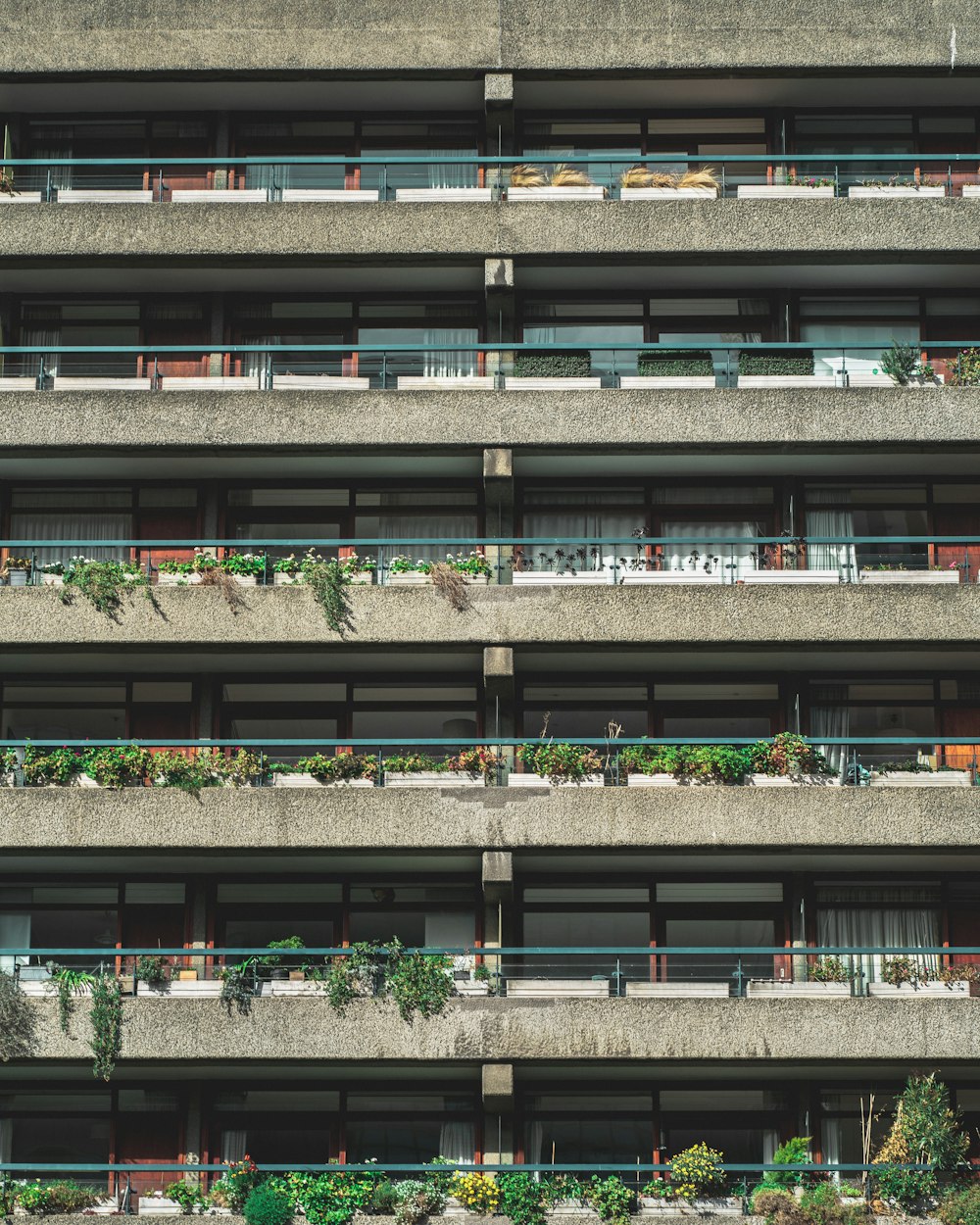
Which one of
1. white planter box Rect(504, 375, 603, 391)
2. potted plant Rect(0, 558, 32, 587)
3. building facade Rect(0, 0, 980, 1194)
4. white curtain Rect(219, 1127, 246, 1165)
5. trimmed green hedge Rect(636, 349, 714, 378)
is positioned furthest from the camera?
trimmed green hedge Rect(636, 349, 714, 378)

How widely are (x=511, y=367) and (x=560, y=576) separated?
13.8ft

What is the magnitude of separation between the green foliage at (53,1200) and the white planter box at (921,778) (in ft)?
49.1

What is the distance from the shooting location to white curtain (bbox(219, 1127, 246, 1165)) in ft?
90.8

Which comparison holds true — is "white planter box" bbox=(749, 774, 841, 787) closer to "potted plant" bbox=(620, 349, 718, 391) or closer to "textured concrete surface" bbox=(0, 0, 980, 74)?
"potted plant" bbox=(620, 349, 718, 391)

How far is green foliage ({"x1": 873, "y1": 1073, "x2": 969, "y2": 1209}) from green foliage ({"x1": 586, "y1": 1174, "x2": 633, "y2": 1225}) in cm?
403

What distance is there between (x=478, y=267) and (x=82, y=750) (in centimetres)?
1166

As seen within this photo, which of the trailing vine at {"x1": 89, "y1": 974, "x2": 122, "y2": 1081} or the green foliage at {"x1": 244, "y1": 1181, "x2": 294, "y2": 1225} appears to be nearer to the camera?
the green foliage at {"x1": 244, "y1": 1181, "x2": 294, "y2": 1225}

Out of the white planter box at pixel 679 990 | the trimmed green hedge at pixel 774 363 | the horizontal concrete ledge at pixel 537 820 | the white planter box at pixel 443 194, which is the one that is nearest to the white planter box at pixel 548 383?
the trimmed green hedge at pixel 774 363

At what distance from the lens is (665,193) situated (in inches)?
1225

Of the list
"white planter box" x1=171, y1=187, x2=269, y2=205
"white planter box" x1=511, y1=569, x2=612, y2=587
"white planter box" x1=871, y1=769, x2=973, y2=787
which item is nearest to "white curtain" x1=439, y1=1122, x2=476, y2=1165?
"white planter box" x1=871, y1=769, x2=973, y2=787

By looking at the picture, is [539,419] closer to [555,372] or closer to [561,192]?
[555,372]

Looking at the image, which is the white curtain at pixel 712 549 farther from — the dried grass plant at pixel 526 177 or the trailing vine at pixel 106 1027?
the trailing vine at pixel 106 1027

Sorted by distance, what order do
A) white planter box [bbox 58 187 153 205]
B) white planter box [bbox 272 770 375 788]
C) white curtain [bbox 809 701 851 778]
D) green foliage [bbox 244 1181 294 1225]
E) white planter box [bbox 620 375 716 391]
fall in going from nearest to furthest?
green foliage [bbox 244 1181 294 1225] → white planter box [bbox 272 770 375 788] → white curtain [bbox 809 701 851 778] → white planter box [bbox 620 375 716 391] → white planter box [bbox 58 187 153 205]

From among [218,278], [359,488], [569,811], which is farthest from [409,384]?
[569,811]
